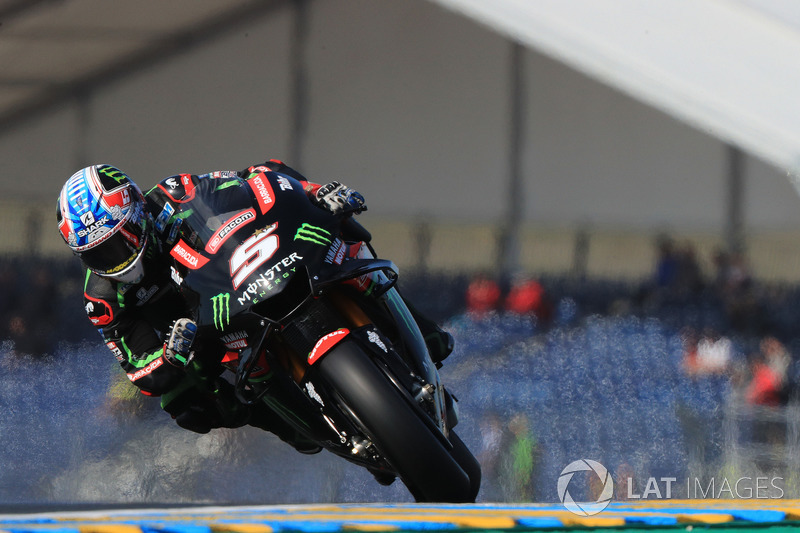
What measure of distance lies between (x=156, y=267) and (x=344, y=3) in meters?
4.13

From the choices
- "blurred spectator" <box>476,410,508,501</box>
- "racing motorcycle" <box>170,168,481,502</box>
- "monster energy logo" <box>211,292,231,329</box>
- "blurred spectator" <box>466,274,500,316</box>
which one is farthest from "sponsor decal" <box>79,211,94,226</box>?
"blurred spectator" <box>466,274,500,316</box>

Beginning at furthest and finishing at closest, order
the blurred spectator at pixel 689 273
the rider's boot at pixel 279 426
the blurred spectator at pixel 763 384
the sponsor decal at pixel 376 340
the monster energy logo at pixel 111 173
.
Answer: the blurred spectator at pixel 689 273
the blurred spectator at pixel 763 384
the rider's boot at pixel 279 426
the monster energy logo at pixel 111 173
the sponsor decal at pixel 376 340

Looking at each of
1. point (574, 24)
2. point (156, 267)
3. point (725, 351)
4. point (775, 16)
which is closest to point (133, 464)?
point (156, 267)

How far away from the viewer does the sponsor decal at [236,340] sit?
9.77 ft

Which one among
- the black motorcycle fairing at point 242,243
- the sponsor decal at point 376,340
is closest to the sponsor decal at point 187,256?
the black motorcycle fairing at point 242,243

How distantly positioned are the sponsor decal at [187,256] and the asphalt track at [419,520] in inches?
36.7

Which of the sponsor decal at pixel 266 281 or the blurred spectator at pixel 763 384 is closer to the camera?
the sponsor decal at pixel 266 281

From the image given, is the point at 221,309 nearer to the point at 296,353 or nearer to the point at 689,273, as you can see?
the point at 296,353

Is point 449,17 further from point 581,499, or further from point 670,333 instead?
point 581,499

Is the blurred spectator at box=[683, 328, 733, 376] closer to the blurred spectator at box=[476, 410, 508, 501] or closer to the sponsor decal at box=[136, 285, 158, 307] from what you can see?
the blurred spectator at box=[476, 410, 508, 501]

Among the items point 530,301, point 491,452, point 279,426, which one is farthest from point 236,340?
point 530,301

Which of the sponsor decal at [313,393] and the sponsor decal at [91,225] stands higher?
the sponsor decal at [91,225]

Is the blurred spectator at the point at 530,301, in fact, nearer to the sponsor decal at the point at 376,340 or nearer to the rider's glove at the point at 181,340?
the sponsor decal at the point at 376,340

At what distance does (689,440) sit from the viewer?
201 inches
